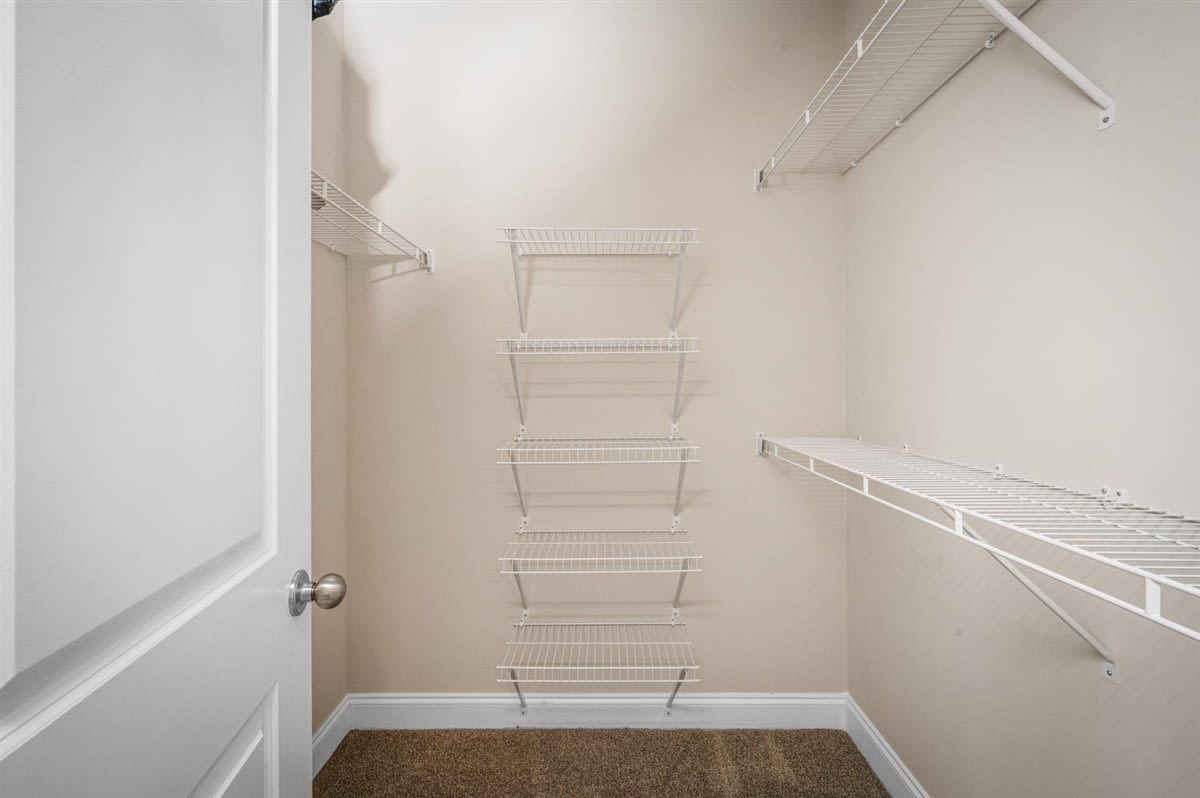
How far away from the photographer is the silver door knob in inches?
29.4

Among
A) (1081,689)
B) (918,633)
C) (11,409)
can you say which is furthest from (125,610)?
(918,633)

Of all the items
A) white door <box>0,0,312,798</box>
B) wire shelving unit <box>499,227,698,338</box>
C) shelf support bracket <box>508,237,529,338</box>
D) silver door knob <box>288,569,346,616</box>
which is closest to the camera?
white door <box>0,0,312,798</box>

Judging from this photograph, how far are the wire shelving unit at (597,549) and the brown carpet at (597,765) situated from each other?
43 centimetres

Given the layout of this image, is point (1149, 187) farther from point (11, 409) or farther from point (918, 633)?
point (11, 409)

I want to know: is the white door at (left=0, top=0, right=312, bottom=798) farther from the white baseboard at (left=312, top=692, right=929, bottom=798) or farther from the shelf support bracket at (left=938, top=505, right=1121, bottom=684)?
the white baseboard at (left=312, top=692, right=929, bottom=798)

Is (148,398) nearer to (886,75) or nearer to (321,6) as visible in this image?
(321,6)

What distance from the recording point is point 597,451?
75.8 inches

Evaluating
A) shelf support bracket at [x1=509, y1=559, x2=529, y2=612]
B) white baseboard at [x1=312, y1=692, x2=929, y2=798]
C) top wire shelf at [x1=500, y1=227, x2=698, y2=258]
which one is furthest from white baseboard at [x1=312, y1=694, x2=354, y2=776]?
top wire shelf at [x1=500, y1=227, x2=698, y2=258]

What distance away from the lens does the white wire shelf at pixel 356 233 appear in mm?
1627

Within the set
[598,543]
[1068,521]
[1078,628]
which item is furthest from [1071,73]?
[598,543]

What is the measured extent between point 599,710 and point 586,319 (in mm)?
1385

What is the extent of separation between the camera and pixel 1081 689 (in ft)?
3.35

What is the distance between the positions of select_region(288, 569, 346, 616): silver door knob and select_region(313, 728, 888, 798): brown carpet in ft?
4.23

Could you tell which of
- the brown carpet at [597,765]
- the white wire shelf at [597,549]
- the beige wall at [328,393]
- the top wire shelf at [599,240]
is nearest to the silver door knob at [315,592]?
the beige wall at [328,393]
